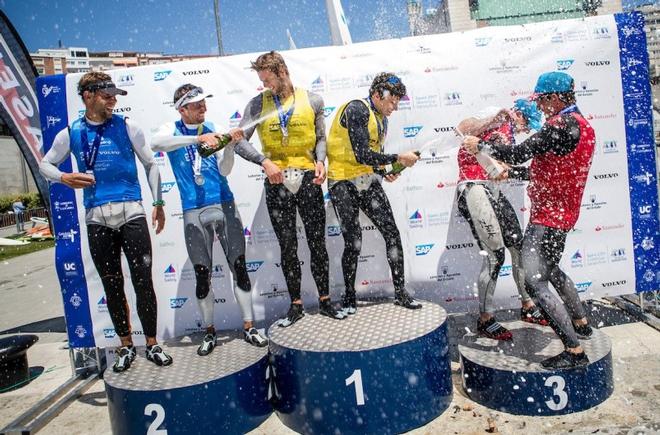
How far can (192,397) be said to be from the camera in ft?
10.5

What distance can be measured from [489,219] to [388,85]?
1404 mm

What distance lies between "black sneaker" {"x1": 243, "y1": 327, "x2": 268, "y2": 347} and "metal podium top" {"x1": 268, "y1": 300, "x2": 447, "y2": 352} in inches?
7.5

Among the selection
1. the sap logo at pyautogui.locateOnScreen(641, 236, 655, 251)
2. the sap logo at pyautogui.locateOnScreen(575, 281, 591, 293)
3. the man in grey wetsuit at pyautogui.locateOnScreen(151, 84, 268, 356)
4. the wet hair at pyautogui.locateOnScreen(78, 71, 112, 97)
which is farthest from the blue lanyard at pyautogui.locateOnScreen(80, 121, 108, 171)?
the sap logo at pyautogui.locateOnScreen(641, 236, 655, 251)

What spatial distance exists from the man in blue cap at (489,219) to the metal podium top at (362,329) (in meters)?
0.51

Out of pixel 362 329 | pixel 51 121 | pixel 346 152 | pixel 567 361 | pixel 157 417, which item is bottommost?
pixel 157 417

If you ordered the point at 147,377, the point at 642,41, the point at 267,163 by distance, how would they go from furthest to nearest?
the point at 642,41 → the point at 267,163 → the point at 147,377

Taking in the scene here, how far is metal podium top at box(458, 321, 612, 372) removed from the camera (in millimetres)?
3318

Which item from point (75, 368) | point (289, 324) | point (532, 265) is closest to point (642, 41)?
point (532, 265)

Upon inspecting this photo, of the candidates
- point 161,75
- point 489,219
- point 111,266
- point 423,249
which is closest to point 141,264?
point 111,266

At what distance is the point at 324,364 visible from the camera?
318 cm

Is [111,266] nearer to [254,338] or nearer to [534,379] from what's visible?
[254,338]

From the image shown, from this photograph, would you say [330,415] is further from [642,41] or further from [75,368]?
[642,41]

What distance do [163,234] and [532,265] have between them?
3.63 meters

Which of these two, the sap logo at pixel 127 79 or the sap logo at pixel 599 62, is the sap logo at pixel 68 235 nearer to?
the sap logo at pixel 127 79
